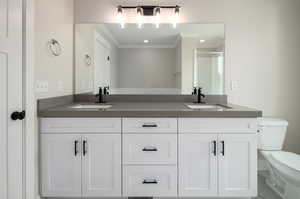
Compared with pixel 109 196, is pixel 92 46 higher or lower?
higher

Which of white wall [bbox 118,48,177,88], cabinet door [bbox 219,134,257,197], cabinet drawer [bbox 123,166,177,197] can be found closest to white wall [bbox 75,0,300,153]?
white wall [bbox 118,48,177,88]

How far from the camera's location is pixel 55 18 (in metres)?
2.23

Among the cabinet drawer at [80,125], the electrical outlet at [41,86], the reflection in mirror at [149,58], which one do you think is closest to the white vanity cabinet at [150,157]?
the cabinet drawer at [80,125]

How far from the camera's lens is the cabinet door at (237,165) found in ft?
6.55

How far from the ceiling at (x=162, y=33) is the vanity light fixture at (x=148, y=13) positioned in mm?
46

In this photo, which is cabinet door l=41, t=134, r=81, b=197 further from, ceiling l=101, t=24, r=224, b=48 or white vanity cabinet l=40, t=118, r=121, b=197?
ceiling l=101, t=24, r=224, b=48

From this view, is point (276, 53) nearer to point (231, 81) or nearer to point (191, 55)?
point (231, 81)

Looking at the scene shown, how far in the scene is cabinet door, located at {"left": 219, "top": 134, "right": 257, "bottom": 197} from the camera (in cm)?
200

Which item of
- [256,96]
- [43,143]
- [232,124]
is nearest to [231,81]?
[256,96]

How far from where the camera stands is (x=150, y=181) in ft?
6.66

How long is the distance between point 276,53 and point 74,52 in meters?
2.23

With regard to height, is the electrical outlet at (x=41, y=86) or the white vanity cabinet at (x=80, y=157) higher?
the electrical outlet at (x=41, y=86)

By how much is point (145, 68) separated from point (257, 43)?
126 cm

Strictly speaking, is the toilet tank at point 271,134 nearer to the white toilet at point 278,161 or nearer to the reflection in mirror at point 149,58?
the white toilet at point 278,161
